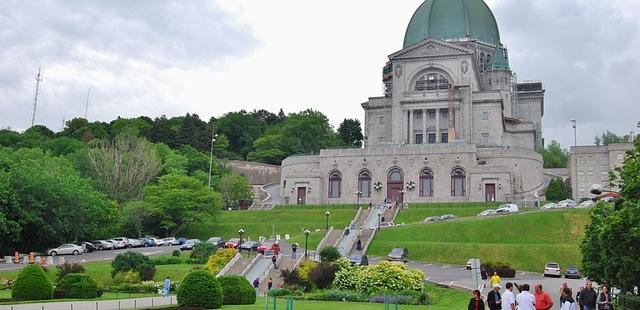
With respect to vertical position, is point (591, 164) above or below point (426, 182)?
above

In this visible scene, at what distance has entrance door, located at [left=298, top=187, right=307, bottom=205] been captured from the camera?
87.1 m

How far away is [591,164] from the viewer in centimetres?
8431

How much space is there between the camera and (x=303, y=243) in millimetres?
59469

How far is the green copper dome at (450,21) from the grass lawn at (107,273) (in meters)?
66.2

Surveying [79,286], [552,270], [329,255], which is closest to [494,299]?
[79,286]

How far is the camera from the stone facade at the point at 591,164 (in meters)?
83.4

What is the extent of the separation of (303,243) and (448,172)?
28.7 m

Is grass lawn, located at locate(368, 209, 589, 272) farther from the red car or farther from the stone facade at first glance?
the stone facade

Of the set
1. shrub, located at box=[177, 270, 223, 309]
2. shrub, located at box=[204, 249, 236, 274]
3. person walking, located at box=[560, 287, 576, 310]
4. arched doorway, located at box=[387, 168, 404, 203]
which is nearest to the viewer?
person walking, located at box=[560, 287, 576, 310]

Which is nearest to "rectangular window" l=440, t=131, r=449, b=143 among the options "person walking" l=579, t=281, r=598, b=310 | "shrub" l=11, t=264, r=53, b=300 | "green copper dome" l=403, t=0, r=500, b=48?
"green copper dome" l=403, t=0, r=500, b=48

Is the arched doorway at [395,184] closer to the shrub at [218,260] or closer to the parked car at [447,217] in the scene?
the parked car at [447,217]

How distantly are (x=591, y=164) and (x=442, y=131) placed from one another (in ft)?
62.9

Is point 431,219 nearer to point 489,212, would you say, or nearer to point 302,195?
point 489,212

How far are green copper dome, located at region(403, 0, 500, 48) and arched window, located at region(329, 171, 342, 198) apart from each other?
1041 inches
